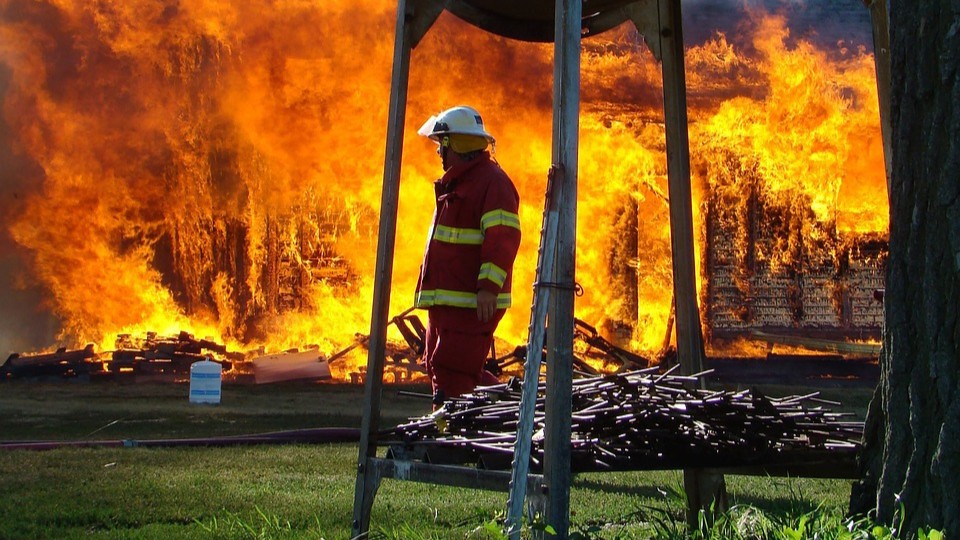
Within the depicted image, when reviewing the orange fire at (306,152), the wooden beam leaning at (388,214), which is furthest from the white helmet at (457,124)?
the orange fire at (306,152)

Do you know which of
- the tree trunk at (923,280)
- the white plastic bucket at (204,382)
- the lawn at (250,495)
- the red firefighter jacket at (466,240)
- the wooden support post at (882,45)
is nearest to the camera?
the tree trunk at (923,280)

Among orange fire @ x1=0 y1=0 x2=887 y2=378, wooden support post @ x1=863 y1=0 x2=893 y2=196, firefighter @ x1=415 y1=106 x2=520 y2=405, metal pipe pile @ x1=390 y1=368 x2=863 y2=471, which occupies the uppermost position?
orange fire @ x1=0 y1=0 x2=887 y2=378

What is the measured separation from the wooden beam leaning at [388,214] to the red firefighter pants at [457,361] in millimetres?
1747

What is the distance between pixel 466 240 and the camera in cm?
612

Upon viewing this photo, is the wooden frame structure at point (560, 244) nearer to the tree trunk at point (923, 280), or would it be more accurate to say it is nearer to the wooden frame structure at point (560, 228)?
the wooden frame structure at point (560, 228)

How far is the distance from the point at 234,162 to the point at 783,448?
41.4 ft

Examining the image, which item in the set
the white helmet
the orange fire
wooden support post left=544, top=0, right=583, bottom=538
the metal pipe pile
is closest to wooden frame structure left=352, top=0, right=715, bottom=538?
wooden support post left=544, top=0, right=583, bottom=538

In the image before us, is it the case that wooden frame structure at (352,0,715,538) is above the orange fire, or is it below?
below

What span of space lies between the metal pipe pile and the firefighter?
1738 millimetres

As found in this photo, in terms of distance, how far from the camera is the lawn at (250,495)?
4.70 metres

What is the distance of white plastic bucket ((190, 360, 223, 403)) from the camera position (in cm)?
1190

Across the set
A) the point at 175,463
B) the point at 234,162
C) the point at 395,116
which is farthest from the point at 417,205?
the point at 395,116

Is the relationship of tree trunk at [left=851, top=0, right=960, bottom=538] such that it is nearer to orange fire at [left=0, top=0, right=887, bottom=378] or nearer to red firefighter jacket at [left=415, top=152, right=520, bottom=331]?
red firefighter jacket at [left=415, top=152, right=520, bottom=331]

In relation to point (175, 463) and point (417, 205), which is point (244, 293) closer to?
point (417, 205)
